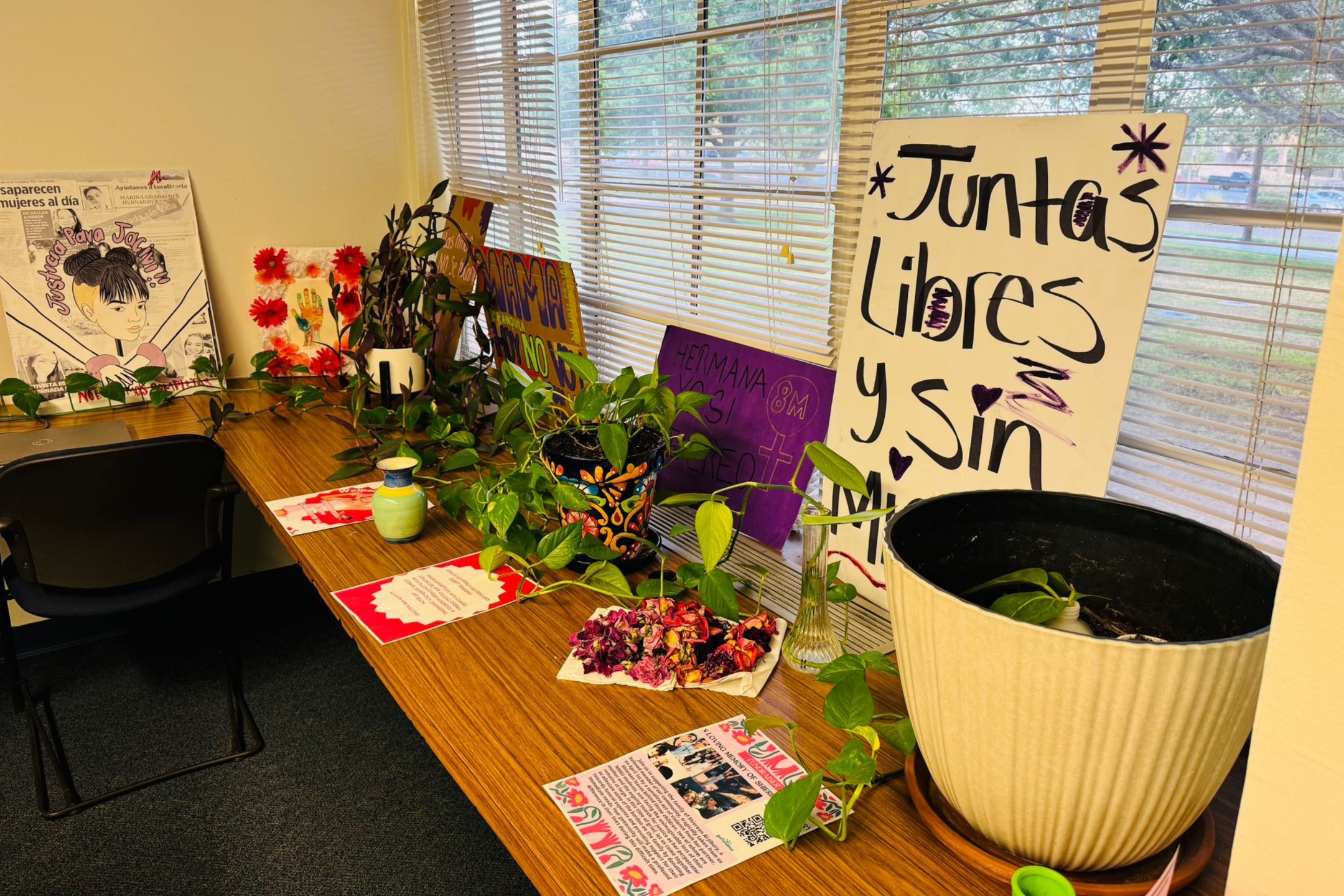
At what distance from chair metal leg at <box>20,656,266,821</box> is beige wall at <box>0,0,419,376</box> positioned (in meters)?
0.88

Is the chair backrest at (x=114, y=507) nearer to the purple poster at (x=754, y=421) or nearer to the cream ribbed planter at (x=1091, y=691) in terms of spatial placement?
the purple poster at (x=754, y=421)

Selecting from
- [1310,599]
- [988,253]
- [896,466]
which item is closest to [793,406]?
[896,466]

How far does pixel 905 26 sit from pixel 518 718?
1.02 meters

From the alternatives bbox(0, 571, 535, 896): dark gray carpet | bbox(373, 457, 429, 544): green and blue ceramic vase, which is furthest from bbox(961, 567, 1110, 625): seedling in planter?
bbox(0, 571, 535, 896): dark gray carpet

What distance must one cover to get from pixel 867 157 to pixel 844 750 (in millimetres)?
850

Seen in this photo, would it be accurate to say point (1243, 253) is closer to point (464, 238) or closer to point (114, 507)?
point (464, 238)

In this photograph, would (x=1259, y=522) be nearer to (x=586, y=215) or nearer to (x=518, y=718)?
(x=518, y=718)

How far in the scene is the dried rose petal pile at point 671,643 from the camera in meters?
1.07

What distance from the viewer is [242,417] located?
2.21 metres

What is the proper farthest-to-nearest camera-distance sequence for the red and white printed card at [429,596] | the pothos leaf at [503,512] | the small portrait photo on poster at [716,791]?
the pothos leaf at [503,512] → the red and white printed card at [429,596] → the small portrait photo on poster at [716,791]

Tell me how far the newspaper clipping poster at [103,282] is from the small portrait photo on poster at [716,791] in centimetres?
202

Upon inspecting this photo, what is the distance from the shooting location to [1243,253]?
93 cm

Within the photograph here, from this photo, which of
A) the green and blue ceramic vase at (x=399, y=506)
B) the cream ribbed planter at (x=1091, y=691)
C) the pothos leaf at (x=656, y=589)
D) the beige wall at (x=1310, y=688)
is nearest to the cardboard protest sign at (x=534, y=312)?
the green and blue ceramic vase at (x=399, y=506)

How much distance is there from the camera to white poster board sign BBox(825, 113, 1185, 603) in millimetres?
888
